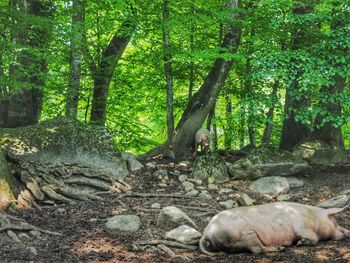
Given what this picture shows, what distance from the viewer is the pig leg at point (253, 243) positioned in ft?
17.0

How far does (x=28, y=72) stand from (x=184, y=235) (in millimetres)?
5739

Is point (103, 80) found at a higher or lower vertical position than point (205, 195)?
higher

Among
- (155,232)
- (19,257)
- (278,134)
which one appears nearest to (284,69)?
(155,232)

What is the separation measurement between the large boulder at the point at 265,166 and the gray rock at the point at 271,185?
0.34m

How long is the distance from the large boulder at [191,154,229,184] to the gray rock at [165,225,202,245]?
3497 millimetres

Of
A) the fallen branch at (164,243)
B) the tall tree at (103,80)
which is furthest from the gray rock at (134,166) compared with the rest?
the fallen branch at (164,243)

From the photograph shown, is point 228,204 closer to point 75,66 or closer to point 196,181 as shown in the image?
point 196,181

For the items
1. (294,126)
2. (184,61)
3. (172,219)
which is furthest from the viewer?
(184,61)

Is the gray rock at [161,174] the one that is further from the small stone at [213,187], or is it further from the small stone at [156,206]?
the small stone at [156,206]

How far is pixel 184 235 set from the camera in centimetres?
558

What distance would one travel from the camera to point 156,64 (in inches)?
502

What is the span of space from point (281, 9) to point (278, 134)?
266 inches

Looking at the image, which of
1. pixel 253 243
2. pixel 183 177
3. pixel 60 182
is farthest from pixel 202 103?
pixel 253 243

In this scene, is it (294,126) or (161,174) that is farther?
(294,126)
